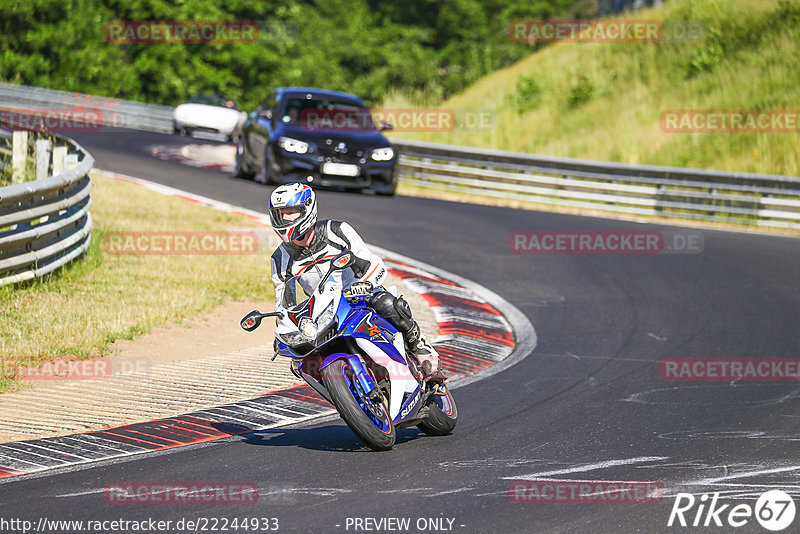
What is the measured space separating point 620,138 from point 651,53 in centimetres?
595

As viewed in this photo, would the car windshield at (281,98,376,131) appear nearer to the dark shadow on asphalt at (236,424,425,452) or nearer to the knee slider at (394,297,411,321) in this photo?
the dark shadow on asphalt at (236,424,425,452)

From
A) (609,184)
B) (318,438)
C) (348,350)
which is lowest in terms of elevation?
(318,438)

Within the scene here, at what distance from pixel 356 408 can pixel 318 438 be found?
2.90 ft

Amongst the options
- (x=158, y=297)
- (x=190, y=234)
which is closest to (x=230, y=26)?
(x=190, y=234)

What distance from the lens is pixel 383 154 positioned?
2017 centimetres

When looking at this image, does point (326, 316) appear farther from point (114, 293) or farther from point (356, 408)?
point (114, 293)

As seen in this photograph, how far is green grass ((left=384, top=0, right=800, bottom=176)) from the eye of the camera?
2538cm

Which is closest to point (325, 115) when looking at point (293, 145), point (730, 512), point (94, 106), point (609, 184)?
point (293, 145)

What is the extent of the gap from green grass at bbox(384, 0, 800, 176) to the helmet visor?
18.7m

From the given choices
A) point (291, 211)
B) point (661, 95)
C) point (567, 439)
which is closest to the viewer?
point (291, 211)

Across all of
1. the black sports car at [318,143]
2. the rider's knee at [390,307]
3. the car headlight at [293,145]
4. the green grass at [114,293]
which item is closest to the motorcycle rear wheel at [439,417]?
the rider's knee at [390,307]

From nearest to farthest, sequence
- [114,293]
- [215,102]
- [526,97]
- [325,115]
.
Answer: [114,293], [325,115], [526,97], [215,102]

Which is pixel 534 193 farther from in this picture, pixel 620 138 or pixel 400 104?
pixel 400 104

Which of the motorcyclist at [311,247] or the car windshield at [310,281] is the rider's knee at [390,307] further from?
the car windshield at [310,281]
